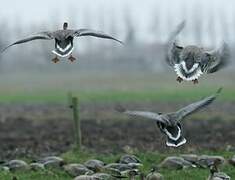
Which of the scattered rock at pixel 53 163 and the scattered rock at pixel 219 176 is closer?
the scattered rock at pixel 219 176

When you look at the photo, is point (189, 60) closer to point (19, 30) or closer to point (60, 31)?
point (60, 31)

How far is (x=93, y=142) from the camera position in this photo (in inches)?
798

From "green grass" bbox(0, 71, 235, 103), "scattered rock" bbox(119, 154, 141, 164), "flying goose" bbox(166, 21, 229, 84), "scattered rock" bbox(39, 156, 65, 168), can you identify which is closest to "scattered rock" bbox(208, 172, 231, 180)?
"flying goose" bbox(166, 21, 229, 84)

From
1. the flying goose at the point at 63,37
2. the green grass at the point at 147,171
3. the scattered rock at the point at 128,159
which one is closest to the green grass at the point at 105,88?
the green grass at the point at 147,171

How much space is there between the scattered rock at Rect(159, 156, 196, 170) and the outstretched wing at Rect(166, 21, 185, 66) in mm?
2290

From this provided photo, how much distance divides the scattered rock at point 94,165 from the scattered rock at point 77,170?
131 mm

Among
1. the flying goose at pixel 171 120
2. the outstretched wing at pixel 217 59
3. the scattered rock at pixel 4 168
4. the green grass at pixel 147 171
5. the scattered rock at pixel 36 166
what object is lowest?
the green grass at pixel 147 171

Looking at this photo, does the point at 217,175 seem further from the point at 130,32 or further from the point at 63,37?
the point at 130,32

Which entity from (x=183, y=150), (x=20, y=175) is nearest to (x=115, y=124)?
(x=183, y=150)

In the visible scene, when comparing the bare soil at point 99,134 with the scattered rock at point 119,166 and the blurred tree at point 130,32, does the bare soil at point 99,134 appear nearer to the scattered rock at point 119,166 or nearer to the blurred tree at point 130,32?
the scattered rock at point 119,166

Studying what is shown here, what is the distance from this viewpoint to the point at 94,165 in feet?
46.0

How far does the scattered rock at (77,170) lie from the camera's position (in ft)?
44.4

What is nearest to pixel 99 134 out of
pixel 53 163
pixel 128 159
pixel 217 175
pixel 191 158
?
pixel 128 159

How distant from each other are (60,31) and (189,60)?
2.24 metres
